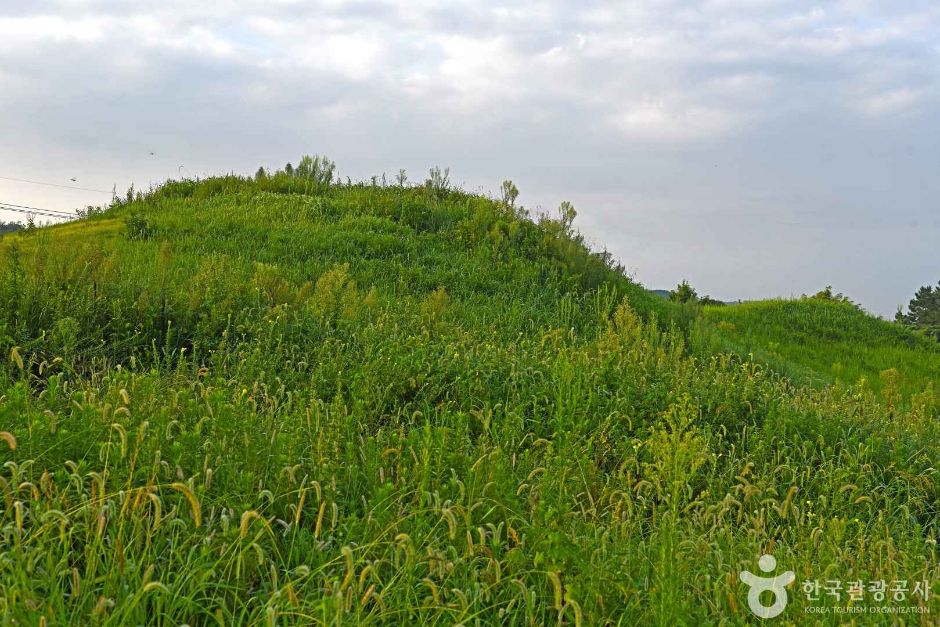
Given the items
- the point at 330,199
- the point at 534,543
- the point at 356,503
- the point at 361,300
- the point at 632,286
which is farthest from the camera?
the point at 330,199

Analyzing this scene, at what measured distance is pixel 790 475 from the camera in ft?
17.1

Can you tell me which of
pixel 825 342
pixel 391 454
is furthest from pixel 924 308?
pixel 391 454

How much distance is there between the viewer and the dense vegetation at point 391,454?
9.25 feet

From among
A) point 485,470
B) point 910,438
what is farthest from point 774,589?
point 910,438

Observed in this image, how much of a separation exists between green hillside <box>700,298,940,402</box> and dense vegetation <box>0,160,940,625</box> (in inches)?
76.7

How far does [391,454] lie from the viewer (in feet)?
13.9

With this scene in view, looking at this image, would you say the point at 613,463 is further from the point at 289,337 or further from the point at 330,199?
the point at 330,199

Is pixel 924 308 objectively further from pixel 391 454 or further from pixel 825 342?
pixel 391 454

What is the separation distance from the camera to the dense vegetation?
2818 mm

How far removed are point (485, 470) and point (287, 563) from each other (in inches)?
45.1
